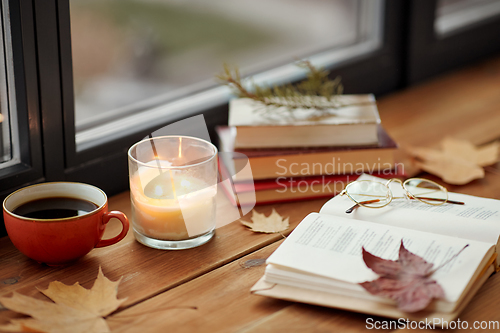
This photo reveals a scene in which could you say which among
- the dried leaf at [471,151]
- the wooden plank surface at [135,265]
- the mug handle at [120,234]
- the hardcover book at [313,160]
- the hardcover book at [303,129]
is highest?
the hardcover book at [303,129]

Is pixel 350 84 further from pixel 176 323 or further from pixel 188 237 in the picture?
pixel 176 323

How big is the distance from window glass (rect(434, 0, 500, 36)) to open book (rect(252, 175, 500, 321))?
2.79 ft

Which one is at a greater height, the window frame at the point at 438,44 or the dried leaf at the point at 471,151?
the window frame at the point at 438,44

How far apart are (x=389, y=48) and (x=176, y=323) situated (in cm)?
101

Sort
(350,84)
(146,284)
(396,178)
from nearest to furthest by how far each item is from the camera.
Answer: (146,284) < (396,178) < (350,84)

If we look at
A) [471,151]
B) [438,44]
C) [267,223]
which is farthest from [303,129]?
[438,44]

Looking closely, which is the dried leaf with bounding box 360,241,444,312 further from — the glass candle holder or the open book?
the glass candle holder

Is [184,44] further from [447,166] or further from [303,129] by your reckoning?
[447,166]

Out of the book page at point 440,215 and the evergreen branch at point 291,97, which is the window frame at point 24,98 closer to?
the evergreen branch at point 291,97

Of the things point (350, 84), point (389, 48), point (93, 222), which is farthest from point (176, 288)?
point (389, 48)

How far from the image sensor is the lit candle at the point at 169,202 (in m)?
0.78

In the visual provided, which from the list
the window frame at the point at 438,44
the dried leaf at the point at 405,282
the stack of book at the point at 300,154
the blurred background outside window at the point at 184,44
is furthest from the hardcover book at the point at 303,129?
the window frame at the point at 438,44

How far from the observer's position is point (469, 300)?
0.67 metres

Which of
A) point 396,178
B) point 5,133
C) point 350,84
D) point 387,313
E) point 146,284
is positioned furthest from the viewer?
point 350,84
